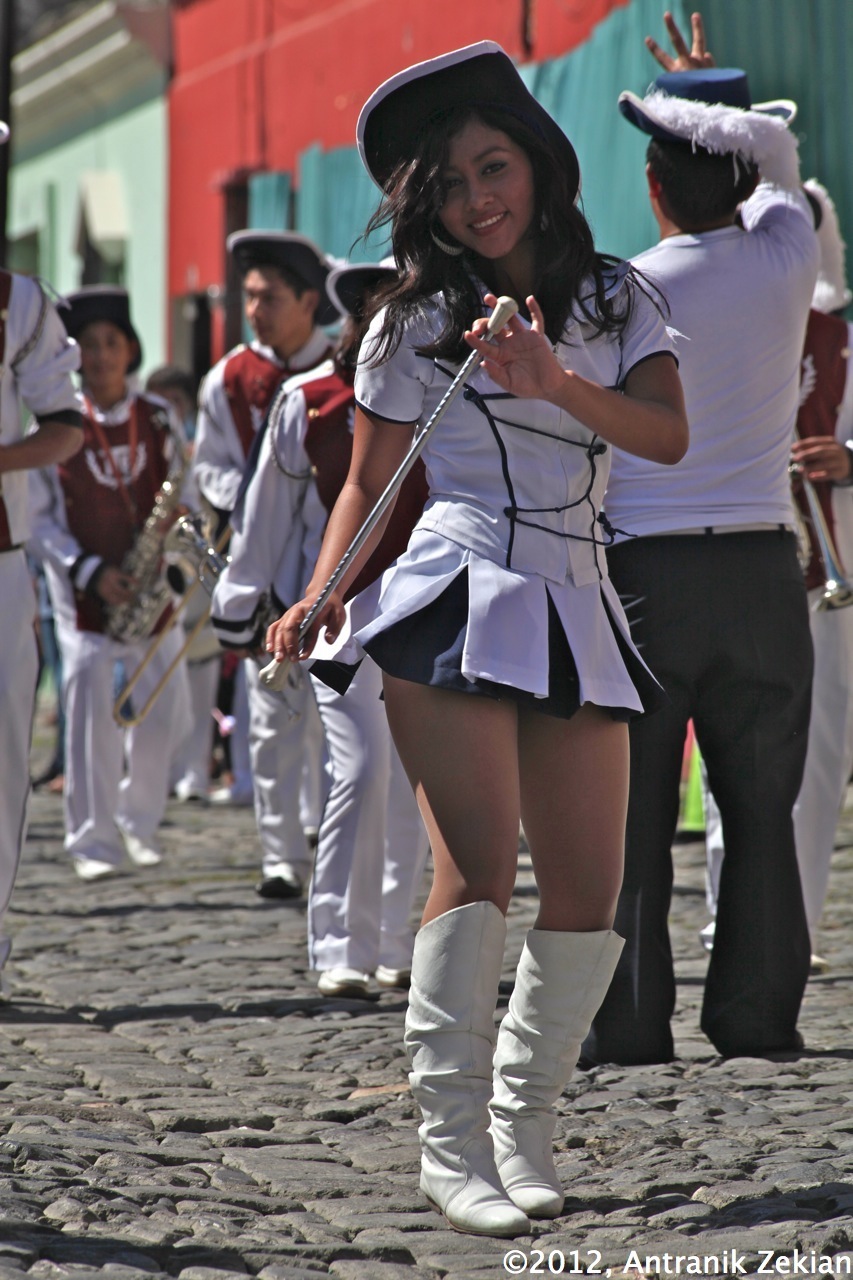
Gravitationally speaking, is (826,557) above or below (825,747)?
above

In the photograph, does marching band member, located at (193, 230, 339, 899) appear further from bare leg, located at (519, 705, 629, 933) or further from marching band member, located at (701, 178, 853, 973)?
bare leg, located at (519, 705, 629, 933)

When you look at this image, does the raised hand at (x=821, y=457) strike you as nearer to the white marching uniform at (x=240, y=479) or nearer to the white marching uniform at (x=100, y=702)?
the white marching uniform at (x=240, y=479)

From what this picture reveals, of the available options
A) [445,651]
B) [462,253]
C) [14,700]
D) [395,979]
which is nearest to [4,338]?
[14,700]

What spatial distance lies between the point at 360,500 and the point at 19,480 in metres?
2.31

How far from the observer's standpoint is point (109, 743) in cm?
852

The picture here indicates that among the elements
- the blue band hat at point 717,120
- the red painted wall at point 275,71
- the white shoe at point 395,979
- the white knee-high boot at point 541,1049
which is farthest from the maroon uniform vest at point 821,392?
the red painted wall at point 275,71

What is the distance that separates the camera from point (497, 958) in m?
3.54

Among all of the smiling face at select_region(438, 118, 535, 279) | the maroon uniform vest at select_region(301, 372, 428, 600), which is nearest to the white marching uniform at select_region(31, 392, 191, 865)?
the maroon uniform vest at select_region(301, 372, 428, 600)

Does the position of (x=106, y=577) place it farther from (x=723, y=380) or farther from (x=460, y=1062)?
(x=460, y=1062)

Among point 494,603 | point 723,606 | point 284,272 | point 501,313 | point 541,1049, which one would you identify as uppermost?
point 284,272

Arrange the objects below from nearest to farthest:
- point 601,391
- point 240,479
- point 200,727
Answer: point 601,391, point 240,479, point 200,727

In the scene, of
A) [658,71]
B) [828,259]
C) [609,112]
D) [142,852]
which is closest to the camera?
[828,259]

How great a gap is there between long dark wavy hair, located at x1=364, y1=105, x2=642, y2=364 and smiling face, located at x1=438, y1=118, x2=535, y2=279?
0.05 ft

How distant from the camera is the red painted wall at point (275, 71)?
12.9m
